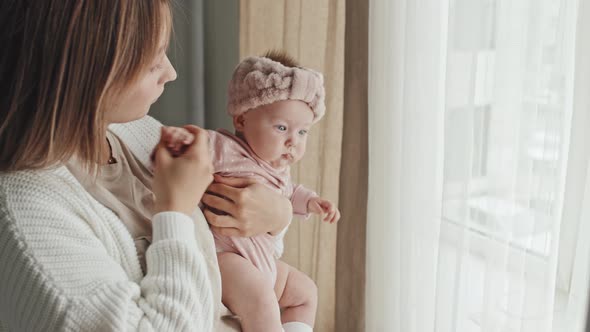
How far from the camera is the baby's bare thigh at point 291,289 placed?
1.56 m

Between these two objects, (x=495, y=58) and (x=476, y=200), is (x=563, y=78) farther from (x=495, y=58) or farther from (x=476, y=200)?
(x=476, y=200)

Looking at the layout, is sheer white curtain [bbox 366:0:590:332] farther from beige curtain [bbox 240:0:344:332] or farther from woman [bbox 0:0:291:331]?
woman [bbox 0:0:291:331]

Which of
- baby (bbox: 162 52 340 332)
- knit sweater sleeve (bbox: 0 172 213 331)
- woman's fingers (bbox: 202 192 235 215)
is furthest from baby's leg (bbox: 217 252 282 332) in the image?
knit sweater sleeve (bbox: 0 172 213 331)

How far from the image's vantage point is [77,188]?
1.06 m

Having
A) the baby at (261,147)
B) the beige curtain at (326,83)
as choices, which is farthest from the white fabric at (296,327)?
the beige curtain at (326,83)

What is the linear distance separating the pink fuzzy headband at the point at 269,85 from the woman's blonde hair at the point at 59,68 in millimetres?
355

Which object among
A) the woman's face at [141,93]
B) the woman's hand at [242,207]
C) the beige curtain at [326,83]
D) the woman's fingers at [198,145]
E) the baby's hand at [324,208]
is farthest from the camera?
the beige curtain at [326,83]

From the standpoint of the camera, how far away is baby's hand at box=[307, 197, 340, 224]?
1493mm

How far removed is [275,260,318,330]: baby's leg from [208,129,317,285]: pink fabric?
112 millimetres

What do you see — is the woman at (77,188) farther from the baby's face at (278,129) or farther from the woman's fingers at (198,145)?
the baby's face at (278,129)

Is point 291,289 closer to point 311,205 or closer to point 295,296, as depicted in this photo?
point 295,296

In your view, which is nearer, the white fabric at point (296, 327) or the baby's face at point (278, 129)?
the baby's face at point (278, 129)

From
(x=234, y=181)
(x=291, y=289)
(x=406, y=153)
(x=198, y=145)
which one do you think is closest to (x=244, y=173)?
(x=234, y=181)

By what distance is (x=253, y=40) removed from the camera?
205 cm
